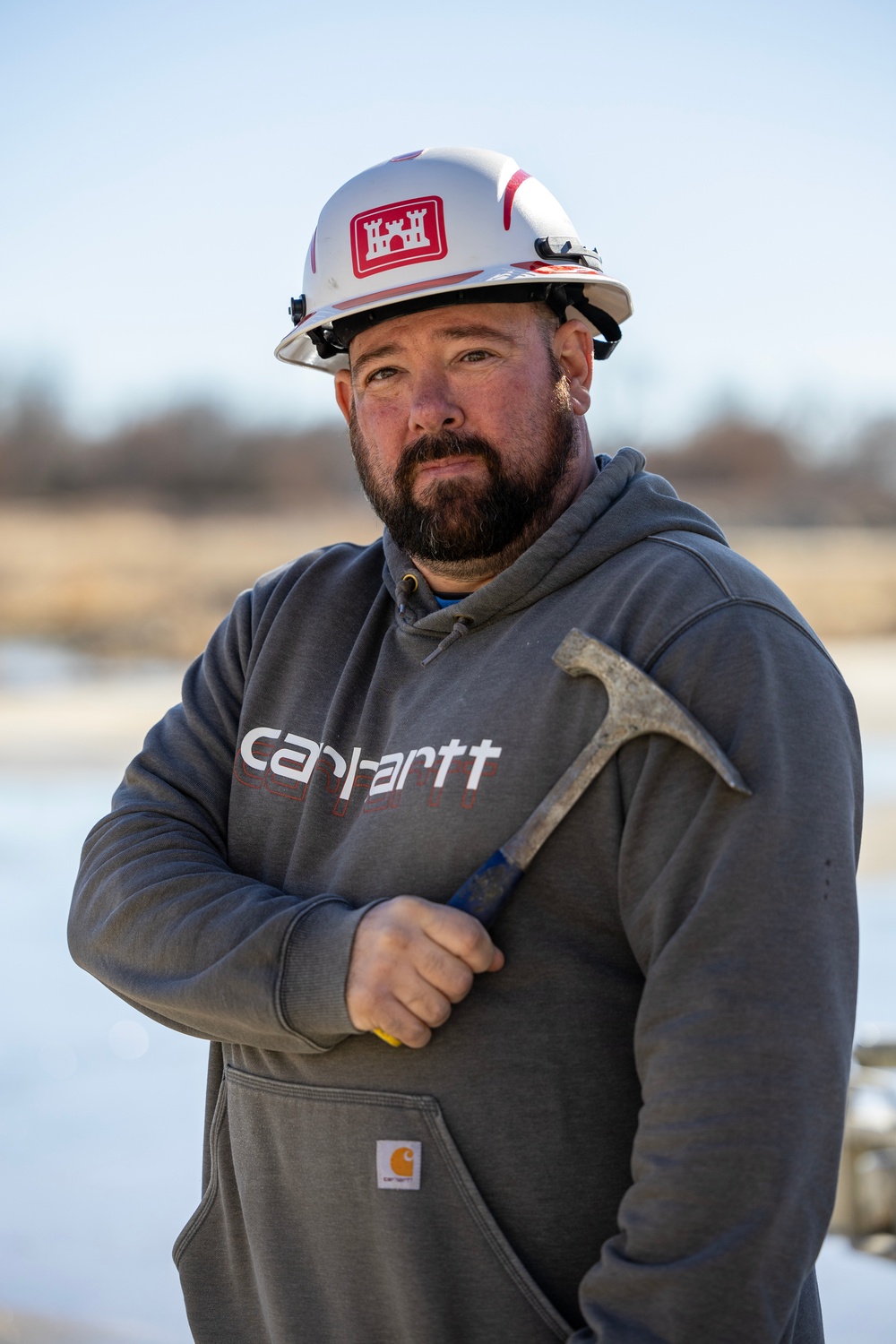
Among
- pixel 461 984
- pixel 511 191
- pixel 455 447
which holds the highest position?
pixel 511 191

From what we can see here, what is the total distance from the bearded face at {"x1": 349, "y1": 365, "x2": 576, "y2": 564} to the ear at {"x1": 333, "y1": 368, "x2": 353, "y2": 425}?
27 centimetres

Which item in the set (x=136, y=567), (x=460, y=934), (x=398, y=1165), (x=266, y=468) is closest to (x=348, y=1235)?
(x=398, y=1165)

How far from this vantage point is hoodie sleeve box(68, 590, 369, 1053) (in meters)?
1.60

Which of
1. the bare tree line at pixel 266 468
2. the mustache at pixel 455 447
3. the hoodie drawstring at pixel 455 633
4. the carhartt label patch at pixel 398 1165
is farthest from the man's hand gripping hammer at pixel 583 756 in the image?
the bare tree line at pixel 266 468

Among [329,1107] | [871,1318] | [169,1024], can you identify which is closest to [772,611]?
[329,1107]

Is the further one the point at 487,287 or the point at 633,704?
the point at 487,287

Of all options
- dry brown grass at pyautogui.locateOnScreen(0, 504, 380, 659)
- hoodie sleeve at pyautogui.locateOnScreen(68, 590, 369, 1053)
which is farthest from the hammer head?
dry brown grass at pyautogui.locateOnScreen(0, 504, 380, 659)

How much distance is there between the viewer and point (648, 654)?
1.54m

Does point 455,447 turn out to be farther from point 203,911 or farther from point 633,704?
point 203,911

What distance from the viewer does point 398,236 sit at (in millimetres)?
1930

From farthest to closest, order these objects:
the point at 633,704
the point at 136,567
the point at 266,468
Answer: the point at 266,468
the point at 136,567
the point at 633,704

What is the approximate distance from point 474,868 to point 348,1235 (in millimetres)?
483

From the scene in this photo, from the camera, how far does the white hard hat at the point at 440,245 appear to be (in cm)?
190

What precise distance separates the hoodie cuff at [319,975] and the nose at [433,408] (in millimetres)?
688
